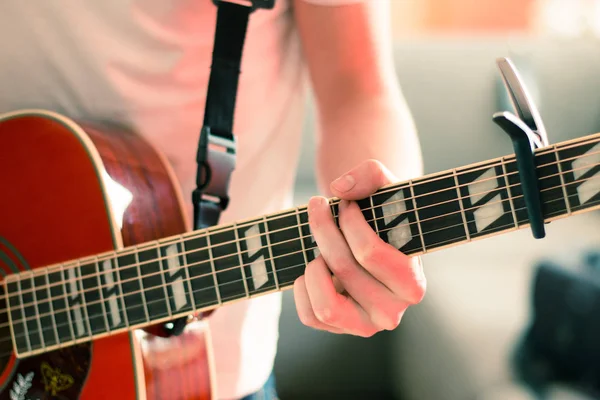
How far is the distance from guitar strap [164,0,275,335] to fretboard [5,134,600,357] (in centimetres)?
10

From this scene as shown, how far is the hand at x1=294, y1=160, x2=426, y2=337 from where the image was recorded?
0.47 metres

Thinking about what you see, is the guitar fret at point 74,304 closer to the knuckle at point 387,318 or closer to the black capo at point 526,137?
the knuckle at point 387,318

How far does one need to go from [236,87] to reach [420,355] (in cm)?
124

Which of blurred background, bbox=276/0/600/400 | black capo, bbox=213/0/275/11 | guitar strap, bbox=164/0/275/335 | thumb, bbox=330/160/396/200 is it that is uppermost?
black capo, bbox=213/0/275/11

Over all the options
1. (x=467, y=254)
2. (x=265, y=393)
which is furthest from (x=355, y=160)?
(x=467, y=254)

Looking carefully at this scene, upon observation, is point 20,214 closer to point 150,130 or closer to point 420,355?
point 150,130

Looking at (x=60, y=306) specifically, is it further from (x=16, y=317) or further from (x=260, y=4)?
(x=260, y=4)

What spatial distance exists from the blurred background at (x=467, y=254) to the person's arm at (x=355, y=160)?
1006mm

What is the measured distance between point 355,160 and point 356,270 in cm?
18

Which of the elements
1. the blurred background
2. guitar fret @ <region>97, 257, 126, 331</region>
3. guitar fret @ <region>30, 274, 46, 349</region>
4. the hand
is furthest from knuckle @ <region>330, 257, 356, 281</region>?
the blurred background

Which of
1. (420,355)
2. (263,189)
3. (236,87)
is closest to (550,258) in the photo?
(420,355)

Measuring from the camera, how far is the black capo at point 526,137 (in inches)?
16.2

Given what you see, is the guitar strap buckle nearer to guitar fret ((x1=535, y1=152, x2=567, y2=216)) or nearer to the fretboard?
the fretboard

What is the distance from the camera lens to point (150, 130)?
698 mm
